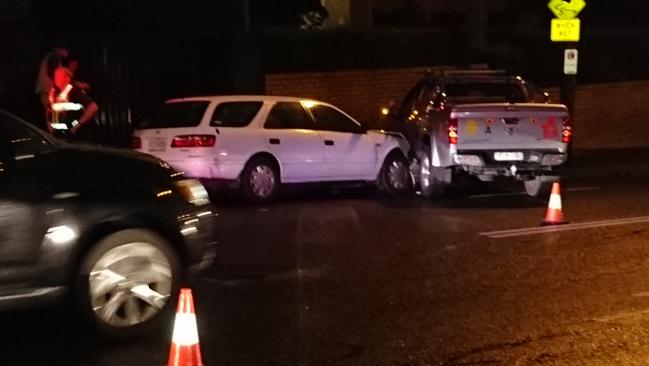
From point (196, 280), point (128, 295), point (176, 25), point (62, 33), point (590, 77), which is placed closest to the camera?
point (128, 295)

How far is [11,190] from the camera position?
6.55 meters

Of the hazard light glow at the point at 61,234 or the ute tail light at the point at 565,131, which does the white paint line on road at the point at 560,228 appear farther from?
the hazard light glow at the point at 61,234

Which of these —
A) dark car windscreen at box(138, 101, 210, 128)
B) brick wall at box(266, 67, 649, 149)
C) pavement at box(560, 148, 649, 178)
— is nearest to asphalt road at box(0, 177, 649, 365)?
dark car windscreen at box(138, 101, 210, 128)

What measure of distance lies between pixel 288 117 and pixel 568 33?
6982 mm

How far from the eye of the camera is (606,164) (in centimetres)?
1966

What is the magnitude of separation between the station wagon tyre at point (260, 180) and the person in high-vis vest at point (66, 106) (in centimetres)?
292

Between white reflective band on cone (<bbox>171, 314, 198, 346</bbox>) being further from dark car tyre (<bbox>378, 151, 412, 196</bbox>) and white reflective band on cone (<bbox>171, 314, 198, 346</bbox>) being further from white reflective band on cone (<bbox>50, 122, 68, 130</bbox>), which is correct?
white reflective band on cone (<bbox>50, 122, 68, 130</bbox>)

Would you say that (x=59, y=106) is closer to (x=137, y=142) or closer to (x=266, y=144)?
(x=137, y=142)

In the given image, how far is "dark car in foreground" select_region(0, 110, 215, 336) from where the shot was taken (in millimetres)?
6609

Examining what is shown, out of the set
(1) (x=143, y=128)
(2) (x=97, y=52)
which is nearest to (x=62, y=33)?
(2) (x=97, y=52)

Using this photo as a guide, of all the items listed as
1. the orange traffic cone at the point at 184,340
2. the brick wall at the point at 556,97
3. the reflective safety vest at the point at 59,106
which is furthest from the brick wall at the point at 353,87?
the orange traffic cone at the point at 184,340

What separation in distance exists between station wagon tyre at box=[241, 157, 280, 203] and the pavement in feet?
20.6

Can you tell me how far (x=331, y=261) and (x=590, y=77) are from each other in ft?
54.1

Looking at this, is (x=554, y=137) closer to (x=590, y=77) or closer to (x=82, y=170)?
(x=82, y=170)
